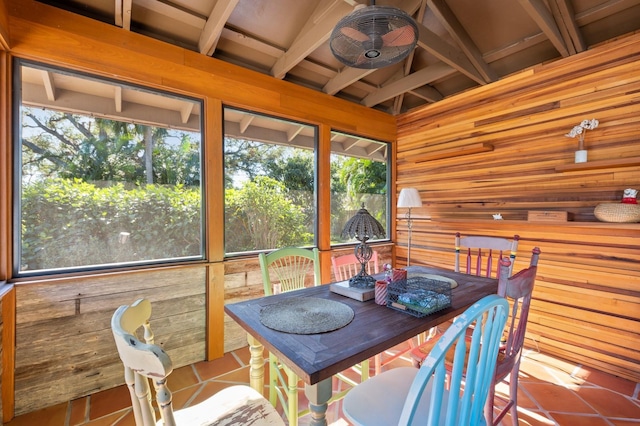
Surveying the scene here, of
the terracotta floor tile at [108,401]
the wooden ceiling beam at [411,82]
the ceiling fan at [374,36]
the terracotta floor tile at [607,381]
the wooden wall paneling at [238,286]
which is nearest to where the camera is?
the ceiling fan at [374,36]

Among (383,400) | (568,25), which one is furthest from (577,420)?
(568,25)

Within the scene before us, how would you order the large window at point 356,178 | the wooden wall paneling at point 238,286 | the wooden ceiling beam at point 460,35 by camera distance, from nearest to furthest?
the wooden ceiling beam at point 460,35
the wooden wall paneling at point 238,286
the large window at point 356,178

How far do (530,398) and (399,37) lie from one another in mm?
2516

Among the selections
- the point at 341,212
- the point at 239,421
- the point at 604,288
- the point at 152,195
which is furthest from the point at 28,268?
the point at 604,288

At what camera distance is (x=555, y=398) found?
2.01m

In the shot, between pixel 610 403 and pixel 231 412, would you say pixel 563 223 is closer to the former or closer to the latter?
pixel 610 403

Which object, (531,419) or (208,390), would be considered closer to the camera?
(531,419)

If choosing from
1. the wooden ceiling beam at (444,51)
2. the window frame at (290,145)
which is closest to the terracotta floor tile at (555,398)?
the window frame at (290,145)

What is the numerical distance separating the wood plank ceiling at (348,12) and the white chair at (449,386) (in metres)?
2.03

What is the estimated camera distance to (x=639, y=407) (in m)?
1.91

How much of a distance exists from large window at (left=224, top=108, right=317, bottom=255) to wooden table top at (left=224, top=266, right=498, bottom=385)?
1.33m

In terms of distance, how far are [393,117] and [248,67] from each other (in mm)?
2076

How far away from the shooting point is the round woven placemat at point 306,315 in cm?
121

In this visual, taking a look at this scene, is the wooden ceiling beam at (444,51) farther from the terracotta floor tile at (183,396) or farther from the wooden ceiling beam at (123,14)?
the terracotta floor tile at (183,396)
